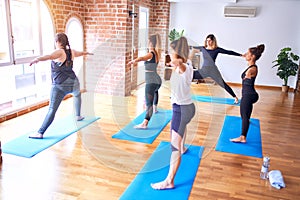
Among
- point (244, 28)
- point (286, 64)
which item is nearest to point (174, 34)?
point (244, 28)

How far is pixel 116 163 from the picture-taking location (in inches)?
99.2

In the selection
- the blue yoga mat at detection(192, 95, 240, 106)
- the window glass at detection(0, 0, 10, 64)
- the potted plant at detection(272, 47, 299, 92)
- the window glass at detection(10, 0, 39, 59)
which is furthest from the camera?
the potted plant at detection(272, 47, 299, 92)

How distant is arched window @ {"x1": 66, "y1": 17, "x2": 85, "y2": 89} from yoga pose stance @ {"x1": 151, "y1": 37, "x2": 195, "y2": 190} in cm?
326

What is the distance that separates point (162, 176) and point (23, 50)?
278cm

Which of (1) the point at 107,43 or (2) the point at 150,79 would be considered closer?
(2) the point at 150,79

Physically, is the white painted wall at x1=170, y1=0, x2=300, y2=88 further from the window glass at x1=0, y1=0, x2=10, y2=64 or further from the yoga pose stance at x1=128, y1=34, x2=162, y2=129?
the window glass at x1=0, y1=0, x2=10, y2=64

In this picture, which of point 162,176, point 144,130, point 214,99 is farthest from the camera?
point 214,99

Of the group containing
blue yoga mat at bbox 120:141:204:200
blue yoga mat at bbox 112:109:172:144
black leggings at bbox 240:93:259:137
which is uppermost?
black leggings at bbox 240:93:259:137

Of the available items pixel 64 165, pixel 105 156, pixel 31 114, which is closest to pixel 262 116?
pixel 105 156

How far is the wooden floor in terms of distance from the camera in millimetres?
2090

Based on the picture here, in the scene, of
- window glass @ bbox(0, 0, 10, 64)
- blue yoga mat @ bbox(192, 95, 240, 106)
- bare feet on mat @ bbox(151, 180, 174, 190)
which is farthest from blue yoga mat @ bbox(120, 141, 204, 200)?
window glass @ bbox(0, 0, 10, 64)

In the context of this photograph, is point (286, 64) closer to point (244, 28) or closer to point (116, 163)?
point (244, 28)

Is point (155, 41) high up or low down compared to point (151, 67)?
up

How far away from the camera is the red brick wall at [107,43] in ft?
15.7
